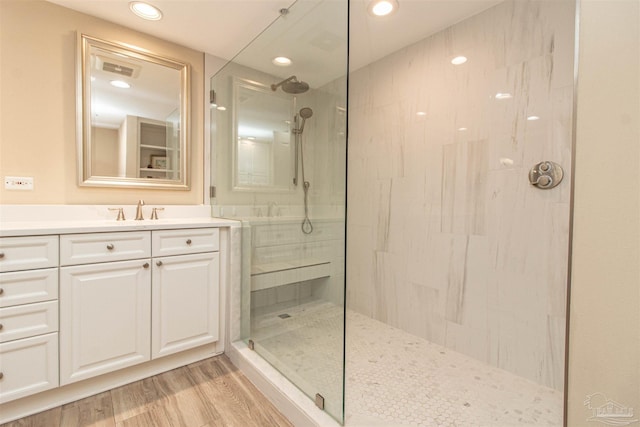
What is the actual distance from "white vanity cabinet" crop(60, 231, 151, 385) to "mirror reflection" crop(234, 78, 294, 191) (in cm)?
74

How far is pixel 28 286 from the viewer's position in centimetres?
130

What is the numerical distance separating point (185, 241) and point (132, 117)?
1009 millimetres

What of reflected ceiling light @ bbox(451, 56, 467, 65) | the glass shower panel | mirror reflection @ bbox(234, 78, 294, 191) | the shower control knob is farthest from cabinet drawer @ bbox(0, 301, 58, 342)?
reflected ceiling light @ bbox(451, 56, 467, 65)

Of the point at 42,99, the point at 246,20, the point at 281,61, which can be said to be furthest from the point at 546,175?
the point at 42,99

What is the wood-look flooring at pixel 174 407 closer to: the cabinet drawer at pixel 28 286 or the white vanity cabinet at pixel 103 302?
the white vanity cabinet at pixel 103 302

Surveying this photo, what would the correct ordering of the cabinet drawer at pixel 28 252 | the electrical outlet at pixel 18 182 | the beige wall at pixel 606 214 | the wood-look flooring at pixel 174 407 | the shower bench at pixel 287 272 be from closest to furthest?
the beige wall at pixel 606 214, the cabinet drawer at pixel 28 252, the wood-look flooring at pixel 174 407, the shower bench at pixel 287 272, the electrical outlet at pixel 18 182

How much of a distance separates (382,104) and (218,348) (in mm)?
2307

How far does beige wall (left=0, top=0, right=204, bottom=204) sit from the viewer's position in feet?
5.33

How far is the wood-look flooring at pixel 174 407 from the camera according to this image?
1.34m

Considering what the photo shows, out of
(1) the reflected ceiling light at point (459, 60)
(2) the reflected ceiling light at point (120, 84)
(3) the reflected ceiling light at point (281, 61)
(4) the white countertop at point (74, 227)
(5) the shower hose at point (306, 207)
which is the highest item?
(1) the reflected ceiling light at point (459, 60)

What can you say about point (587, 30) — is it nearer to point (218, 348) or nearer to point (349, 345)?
point (349, 345)

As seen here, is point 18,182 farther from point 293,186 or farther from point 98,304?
point 293,186

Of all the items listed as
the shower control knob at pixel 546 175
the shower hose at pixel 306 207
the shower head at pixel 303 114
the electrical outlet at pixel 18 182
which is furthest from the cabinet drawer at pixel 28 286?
the shower control knob at pixel 546 175

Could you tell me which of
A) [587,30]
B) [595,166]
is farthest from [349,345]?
[587,30]
